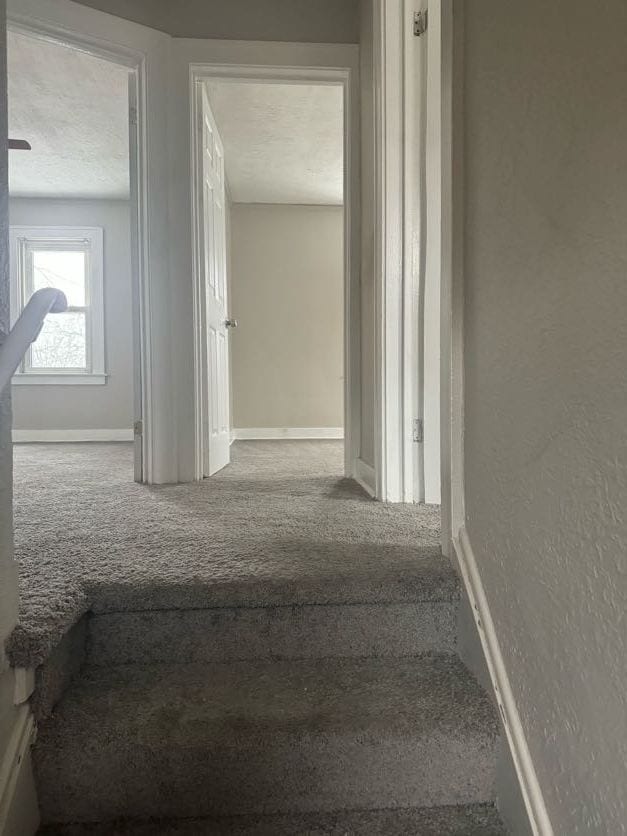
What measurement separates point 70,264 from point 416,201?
4370 millimetres

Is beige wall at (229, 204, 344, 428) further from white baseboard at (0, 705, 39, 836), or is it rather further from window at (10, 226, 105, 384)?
white baseboard at (0, 705, 39, 836)

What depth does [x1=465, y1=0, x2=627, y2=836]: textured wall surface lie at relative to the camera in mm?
680

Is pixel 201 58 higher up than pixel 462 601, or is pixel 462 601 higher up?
pixel 201 58

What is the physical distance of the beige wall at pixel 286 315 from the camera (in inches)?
206

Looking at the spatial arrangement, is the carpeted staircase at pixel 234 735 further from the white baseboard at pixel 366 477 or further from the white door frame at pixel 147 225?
the white door frame at pixel 147 225

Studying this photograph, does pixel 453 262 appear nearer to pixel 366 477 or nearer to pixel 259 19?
pixel 366 477

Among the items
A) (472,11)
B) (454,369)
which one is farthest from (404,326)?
(472,11)

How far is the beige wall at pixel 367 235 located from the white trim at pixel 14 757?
5.17ft

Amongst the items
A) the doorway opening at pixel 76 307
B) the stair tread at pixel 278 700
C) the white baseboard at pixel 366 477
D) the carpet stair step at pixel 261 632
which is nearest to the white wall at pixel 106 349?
the doorway opening at pixel 76 307

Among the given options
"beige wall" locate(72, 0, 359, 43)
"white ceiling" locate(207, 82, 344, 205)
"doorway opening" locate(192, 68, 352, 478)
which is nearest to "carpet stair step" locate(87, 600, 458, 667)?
"beige wall" locate(72, 0, 359, 43)

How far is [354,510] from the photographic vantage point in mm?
1879

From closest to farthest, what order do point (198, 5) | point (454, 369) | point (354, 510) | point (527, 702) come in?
1. point (527, 702)
2. point (454, 369)
3. point (354, 510)
4. point (198, 5)

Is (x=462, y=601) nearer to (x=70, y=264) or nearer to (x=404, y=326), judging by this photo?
(x=404, y=326)

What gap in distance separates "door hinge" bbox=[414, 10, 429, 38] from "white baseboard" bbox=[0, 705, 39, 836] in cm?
226
